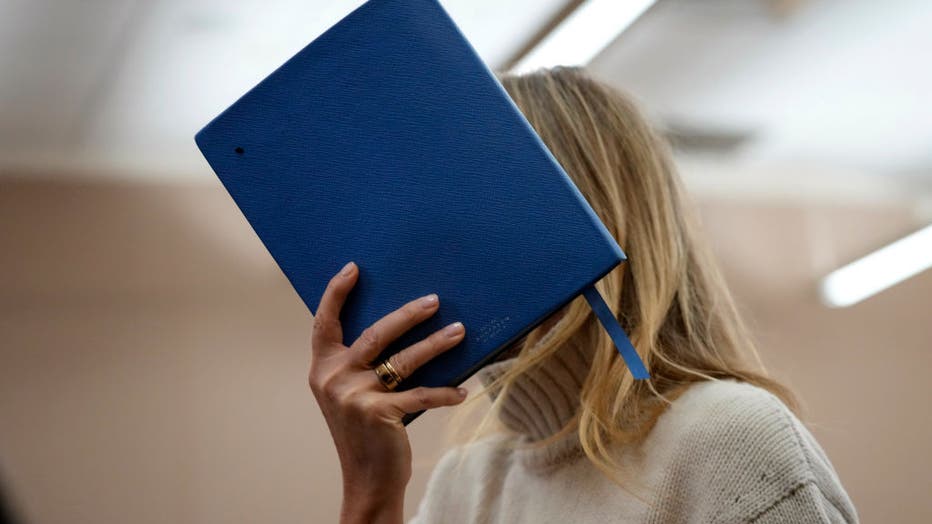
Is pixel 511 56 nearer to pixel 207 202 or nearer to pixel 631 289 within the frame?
pixel 207 202

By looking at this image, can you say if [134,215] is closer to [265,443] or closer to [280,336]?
[280,336]

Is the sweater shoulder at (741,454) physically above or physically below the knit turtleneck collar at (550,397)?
below

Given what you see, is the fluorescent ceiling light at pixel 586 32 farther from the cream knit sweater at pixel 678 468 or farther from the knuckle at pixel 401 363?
the knuckle at pixel 401 363

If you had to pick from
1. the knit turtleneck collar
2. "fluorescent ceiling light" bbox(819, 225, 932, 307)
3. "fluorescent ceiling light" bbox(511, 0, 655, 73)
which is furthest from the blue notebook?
"fluorescent ceiling light" bbox(819, 225, 932, 307)

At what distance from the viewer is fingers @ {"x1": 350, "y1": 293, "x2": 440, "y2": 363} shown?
2.99 feet

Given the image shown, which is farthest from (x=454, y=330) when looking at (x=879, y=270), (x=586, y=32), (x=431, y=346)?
(x=879, y=270)

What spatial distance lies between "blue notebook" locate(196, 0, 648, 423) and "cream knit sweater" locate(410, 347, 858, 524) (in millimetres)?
146

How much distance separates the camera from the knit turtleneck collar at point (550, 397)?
1.17m

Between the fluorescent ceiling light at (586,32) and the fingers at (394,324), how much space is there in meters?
1.63

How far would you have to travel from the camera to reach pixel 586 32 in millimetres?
2697

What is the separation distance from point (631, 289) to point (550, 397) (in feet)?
0.48

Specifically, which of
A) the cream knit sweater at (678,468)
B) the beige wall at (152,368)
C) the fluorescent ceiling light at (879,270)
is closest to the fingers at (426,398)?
the cream knit sweater at (678,468)

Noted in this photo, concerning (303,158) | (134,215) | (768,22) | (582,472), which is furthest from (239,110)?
(134,215)

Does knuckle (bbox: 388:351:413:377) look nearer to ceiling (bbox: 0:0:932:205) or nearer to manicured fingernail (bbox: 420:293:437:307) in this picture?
manicured fingernail (bbox: 420:293:437:307)
